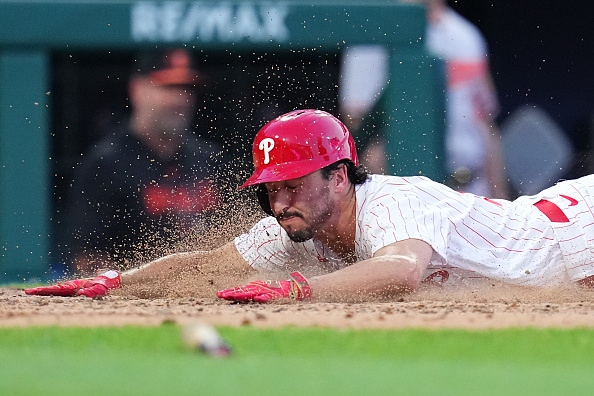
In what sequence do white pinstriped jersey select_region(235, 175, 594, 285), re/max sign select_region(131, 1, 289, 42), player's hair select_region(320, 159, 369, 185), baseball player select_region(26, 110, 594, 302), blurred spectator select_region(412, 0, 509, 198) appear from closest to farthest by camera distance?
baseball player select_region(26, 110, 594, 302), white pinstriped jersey select_region(235, 175, 594, 285), player's hair select_region(320, 159, 369, 185), re/max sign select_region(131, 1, 289, 42), blurred spectator select_region(412, 0, 509, 198)

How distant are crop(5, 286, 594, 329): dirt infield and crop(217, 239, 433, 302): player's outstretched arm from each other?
56 millimetres

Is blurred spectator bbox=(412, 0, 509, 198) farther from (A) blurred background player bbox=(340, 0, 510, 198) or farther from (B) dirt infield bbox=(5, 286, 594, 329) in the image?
(B) dirt infield bbox=(5, 286, 594, 329)

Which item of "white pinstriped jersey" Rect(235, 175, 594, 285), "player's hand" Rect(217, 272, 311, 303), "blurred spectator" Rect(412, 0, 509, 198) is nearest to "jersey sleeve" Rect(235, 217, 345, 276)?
"white pinstriped jersey" Rect(235, 175, 594, 285)

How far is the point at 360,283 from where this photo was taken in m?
4.54

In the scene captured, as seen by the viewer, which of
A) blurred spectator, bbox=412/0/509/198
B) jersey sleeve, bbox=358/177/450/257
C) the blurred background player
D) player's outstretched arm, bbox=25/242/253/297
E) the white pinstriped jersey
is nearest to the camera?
jersey sleeve, bbox=358/177/450/257

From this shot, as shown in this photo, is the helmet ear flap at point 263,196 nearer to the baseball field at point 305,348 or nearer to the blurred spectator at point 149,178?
the baseball field at point 305,348

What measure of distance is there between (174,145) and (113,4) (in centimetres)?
126

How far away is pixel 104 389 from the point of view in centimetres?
233

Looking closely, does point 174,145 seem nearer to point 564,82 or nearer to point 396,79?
point 396,79

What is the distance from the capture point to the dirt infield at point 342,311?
151 inches

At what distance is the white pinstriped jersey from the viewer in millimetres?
4883

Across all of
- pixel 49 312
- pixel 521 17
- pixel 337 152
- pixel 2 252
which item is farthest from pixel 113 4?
pixel 521 17

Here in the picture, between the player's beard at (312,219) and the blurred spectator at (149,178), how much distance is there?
95.3 inches

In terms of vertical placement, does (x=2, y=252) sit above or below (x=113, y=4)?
below
